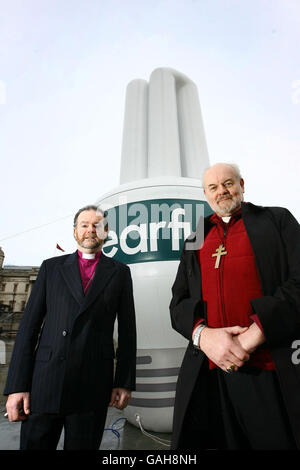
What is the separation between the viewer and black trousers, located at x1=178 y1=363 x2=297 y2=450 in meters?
0.98

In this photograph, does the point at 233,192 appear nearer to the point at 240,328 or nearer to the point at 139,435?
the point at 240,328

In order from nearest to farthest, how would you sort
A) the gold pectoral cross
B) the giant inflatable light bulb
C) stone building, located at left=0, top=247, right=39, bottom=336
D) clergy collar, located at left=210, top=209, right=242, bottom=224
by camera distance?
the gold pectoral cross → clergy collar, located at left=210, top=209, right=242, bottom=224 → the giant inflatable light bulb → stone building, located at left=0, top=247, right=39, bottom=336

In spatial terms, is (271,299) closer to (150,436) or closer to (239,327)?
(239,327)

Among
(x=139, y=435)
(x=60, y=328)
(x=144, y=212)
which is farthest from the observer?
(x=144, y=212)

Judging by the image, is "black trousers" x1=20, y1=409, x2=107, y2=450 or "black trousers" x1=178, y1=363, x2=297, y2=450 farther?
"black trousers" x1=20, y1=409, x2=107, y2=450

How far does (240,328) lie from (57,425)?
0.97m

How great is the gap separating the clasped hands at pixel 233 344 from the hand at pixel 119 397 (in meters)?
0.57

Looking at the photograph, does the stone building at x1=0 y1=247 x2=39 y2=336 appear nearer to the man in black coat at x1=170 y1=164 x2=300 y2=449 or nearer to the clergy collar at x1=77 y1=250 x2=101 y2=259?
the clergy collar at x1=77 y1=250 x2=101 y2=259

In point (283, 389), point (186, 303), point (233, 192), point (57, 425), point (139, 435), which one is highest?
point (233, 192)

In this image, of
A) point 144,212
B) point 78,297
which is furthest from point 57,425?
point 144,212

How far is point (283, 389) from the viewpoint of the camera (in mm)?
942

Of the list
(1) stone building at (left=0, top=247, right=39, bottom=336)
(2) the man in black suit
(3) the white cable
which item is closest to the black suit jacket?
(2) the man in black suit

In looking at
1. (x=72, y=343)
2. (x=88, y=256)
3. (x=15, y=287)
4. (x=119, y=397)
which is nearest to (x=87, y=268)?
(x=88, y=256)

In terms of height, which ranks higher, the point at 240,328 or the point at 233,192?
the point at 233,192
